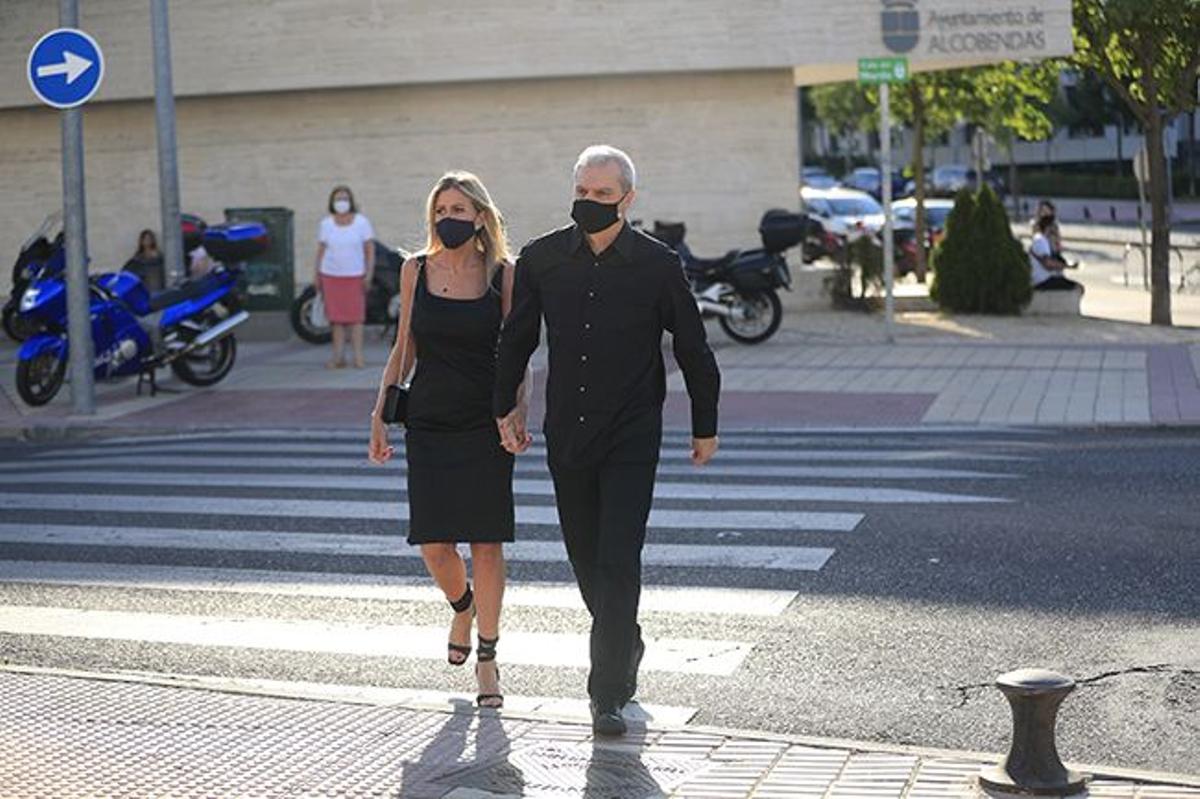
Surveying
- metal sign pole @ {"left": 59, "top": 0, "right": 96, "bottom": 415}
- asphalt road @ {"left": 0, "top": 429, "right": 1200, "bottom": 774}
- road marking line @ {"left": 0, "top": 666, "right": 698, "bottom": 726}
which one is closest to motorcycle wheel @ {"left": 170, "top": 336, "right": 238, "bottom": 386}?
metal sign pole @ {"left": 59, "top": 0, "right": 96, "bottom": 415}

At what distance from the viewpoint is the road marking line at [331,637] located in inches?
327

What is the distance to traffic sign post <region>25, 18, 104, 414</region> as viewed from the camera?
17.2 metres

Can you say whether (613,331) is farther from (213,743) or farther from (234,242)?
(234,242)

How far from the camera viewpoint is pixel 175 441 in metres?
16.9

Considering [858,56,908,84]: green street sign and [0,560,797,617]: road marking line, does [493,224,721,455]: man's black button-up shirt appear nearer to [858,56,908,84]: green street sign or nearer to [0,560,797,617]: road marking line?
[0,560,797,617]: road marking line

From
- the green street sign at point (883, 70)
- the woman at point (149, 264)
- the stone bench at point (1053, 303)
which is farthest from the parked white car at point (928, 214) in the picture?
the woman at point (149, 264)

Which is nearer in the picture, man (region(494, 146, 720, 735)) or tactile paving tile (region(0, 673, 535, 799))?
tactile paving tile (region(0, 673, 535, 799))

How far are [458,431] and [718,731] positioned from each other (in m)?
1.41

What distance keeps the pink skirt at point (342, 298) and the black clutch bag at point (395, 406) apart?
13566 millimetres

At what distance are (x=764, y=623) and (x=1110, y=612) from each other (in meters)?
1.40

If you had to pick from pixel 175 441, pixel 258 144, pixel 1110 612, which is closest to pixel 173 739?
pixel 1110 612

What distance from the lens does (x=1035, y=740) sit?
19.9 feet

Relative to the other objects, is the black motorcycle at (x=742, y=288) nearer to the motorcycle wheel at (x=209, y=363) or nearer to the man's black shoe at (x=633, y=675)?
the motorcycle wheel at (x=209, y=363)

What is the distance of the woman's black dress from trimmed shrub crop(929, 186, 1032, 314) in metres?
19.9
